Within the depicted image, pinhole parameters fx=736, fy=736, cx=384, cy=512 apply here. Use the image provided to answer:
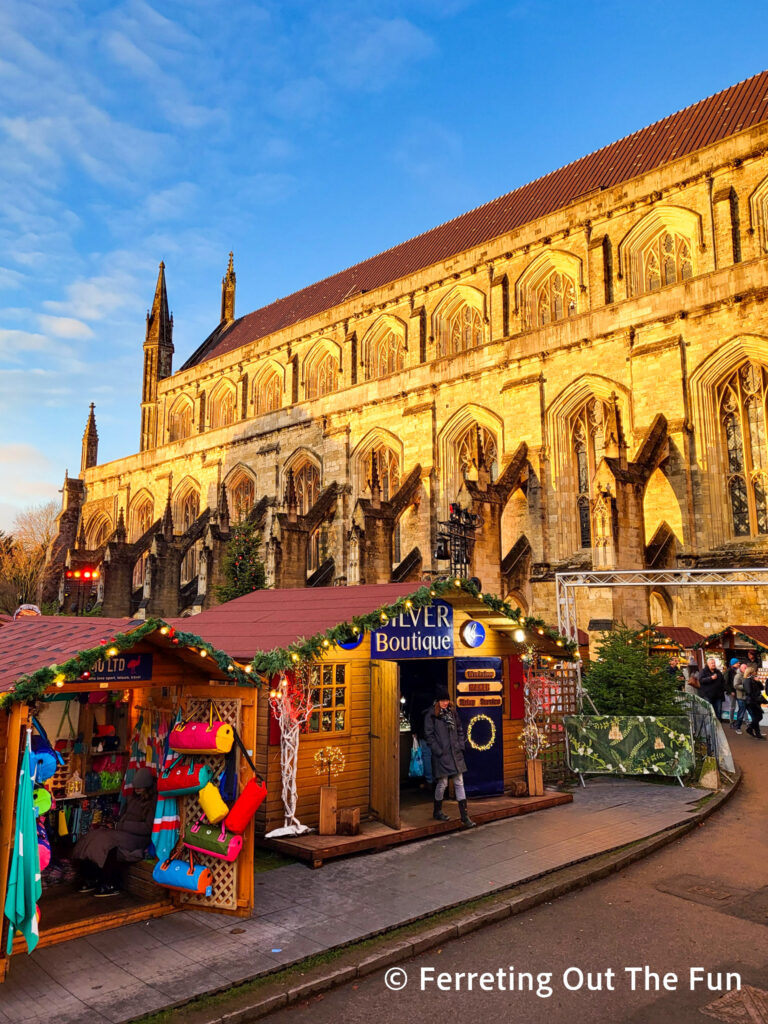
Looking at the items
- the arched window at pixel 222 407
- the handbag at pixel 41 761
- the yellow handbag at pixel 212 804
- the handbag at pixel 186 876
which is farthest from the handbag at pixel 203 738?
the arched window at pixel 222 407

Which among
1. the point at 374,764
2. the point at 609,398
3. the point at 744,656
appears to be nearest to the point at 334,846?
the point at 374,764

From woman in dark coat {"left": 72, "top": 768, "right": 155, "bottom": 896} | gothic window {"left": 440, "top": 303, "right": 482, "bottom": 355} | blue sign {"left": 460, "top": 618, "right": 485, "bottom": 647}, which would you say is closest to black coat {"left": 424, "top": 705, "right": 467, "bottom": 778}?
blue sign {"left": 460, "top": 618, "right": 485, "bottom": 647}

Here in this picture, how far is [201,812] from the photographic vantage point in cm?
665

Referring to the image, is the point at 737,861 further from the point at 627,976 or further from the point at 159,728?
the point at 159,728

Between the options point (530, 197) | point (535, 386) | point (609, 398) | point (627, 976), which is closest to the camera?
point (627, 976)

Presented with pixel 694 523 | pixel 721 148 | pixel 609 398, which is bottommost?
pixel 694 523

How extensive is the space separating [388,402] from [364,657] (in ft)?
63.6

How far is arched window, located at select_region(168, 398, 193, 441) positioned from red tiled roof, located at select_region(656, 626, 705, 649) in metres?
30.9

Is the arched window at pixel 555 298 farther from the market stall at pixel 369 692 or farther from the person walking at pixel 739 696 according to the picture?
the market stall at pixel 369 692

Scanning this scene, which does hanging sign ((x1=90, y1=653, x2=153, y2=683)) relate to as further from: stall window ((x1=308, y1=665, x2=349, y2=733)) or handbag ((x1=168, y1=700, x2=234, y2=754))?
stall window ((x1=308, y1=665, x2=349, y2=733))

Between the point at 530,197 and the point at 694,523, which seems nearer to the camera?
the point at 694,523

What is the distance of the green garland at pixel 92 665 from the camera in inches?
211

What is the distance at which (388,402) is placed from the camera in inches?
1105

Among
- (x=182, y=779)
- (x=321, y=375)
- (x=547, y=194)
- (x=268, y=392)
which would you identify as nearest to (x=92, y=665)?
(x=182, y=779)
